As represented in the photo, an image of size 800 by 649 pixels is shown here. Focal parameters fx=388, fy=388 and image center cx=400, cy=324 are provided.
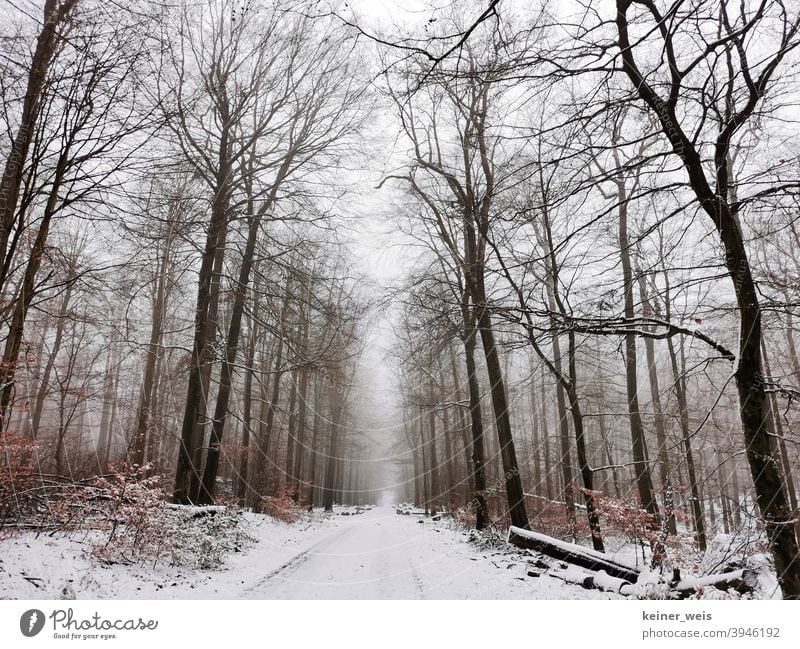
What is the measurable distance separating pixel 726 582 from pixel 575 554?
1691 mm

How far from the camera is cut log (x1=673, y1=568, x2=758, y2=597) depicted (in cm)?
307

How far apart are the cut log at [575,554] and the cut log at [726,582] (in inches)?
29.0

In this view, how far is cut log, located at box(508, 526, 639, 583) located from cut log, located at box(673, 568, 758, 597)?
2.42 ft

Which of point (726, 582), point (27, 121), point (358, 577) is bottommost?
point (358, 577)

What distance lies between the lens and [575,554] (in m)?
4.59

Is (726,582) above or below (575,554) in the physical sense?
above

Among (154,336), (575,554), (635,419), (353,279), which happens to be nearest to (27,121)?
(353,279)

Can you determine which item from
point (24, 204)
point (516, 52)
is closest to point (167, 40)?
point (24, 204)

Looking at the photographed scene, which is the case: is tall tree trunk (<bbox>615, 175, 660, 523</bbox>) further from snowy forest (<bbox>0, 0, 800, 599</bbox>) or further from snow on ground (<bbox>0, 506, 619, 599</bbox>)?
snow on ground (<bbox>0, 506, 619, 599</bbox>)

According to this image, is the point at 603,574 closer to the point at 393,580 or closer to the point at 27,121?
the point at 393,580

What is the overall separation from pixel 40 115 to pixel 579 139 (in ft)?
12.3

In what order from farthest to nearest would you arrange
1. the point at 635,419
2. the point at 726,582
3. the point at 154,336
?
the point at 154,336
the point at 635,419
the point at 726,582

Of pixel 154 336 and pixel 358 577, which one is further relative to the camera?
pixel 154 336

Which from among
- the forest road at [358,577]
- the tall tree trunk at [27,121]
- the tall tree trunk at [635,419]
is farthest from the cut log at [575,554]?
the tall tree trunk at [27,121]
